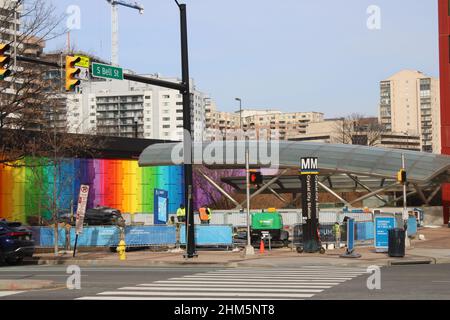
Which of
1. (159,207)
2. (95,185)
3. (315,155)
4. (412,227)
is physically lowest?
(412,227)

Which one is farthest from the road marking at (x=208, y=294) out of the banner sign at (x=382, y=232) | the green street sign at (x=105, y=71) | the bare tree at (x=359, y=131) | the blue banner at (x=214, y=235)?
the bare tree at (x=359, y=131)

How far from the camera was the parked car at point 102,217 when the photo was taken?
55634mm

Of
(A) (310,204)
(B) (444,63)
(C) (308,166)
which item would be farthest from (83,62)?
(B) (444,63)

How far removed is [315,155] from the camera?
196 ft

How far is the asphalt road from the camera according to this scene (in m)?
15.3

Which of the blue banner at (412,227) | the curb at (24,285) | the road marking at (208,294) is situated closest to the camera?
the road marking at (208,294)

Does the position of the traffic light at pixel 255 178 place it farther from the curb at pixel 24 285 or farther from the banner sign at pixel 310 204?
the curb at pixel 24 285

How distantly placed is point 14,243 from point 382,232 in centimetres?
1546

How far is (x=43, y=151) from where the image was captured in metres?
46.0

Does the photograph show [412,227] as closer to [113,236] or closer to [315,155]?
[113,236]

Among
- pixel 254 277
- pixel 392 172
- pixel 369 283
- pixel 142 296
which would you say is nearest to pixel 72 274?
pixel 254 277

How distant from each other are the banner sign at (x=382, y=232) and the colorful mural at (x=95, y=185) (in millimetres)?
28769
